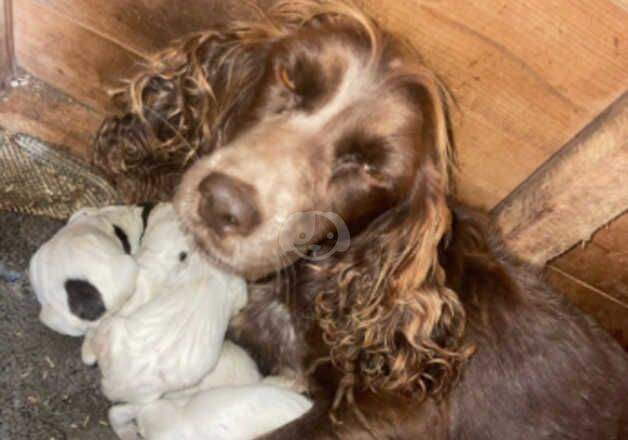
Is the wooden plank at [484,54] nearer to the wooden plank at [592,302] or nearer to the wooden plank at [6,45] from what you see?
the wooden plank at [6,45]

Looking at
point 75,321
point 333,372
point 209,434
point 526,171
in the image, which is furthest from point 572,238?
point 75,321

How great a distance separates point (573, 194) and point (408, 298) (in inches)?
26.0

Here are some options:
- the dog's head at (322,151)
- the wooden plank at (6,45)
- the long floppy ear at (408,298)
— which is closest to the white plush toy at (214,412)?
the long floppy ear at (408,298)

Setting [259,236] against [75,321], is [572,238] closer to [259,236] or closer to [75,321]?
[259,236]

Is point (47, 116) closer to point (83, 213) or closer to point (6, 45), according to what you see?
point (6, 45)

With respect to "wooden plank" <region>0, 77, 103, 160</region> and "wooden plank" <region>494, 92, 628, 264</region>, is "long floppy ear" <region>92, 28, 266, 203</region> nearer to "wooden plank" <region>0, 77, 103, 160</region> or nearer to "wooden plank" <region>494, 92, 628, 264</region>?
"wooden plank" <region>0, 77, 103, 160</region>

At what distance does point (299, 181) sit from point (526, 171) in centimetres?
96

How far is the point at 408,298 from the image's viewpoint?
2584 mm

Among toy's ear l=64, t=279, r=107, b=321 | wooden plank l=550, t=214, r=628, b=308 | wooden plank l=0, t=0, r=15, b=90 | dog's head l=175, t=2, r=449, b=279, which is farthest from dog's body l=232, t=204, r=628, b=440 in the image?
wooden plank l=0, t=0, r=15, b=90

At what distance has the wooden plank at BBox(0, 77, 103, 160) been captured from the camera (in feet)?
10.1

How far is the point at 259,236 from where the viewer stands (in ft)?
7.49

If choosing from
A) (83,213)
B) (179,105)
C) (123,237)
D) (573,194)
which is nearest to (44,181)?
(83,213)

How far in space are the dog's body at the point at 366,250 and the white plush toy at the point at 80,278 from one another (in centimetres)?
29

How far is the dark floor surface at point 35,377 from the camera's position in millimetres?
2496
